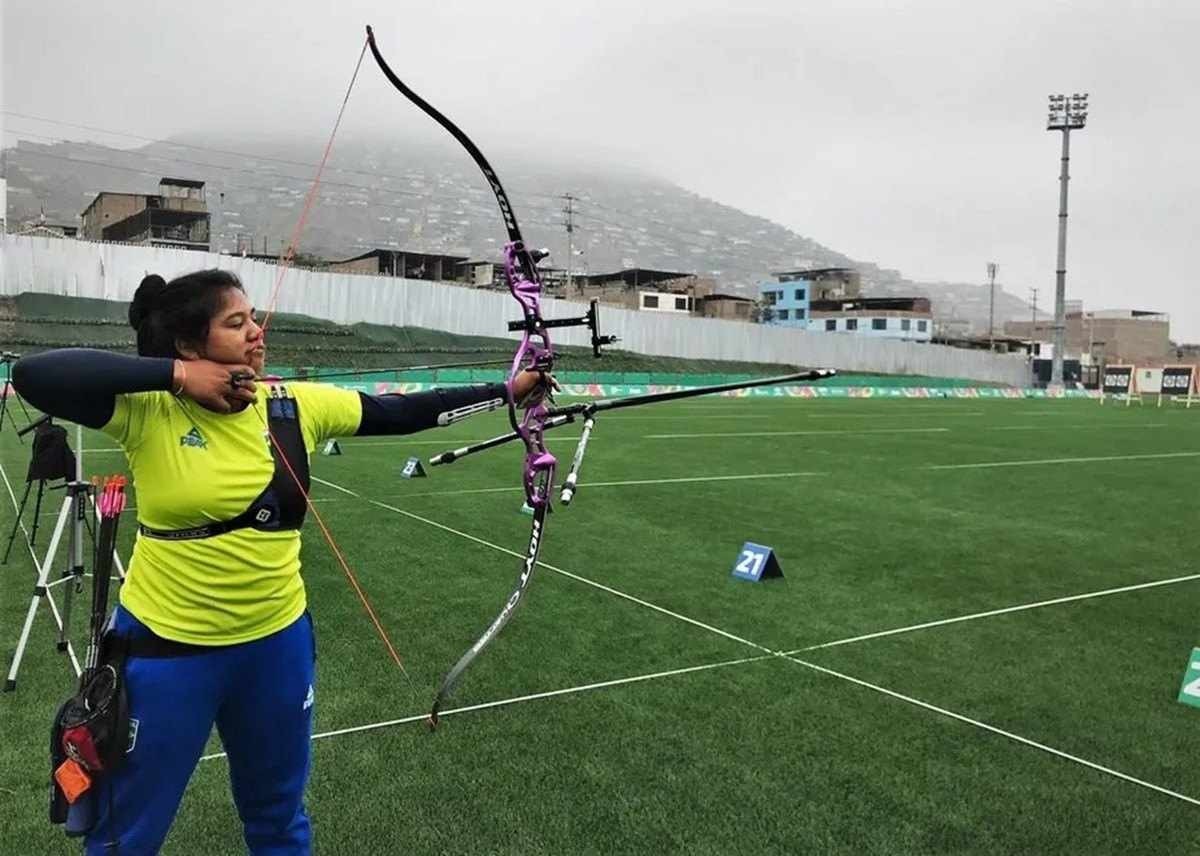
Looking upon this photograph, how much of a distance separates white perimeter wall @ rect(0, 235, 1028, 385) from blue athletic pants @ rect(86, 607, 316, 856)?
1776 cm

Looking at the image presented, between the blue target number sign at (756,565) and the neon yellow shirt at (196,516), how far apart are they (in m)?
4.46

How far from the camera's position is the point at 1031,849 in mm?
2932

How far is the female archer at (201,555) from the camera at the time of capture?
1877mm

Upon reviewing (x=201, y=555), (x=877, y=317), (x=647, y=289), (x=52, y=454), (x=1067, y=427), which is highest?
(x=647, y=289)

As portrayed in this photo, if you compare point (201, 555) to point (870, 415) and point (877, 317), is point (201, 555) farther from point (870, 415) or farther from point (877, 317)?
point (877, 317)

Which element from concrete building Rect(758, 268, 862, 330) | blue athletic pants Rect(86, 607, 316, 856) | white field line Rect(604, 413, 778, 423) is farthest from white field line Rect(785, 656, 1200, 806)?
concrete building Rect(758, 268, 862, 330)

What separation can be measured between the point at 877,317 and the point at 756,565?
80.6 m

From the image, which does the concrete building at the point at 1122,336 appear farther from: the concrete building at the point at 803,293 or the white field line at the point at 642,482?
the white field line at the point at 642,482

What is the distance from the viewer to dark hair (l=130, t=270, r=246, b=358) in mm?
1973

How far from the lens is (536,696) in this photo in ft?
13.4

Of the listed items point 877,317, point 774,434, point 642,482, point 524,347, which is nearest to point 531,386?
point 524,347

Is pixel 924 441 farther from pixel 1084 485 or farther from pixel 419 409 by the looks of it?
pixel 419 409

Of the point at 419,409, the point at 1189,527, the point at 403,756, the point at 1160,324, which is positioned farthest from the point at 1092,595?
the point at 1160,324

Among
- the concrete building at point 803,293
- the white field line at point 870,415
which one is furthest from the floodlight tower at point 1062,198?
the concrete building at point 803,293
